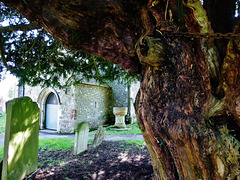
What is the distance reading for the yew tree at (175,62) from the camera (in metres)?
1.50

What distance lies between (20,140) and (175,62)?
4.00 m

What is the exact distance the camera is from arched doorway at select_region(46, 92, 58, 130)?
12.8m

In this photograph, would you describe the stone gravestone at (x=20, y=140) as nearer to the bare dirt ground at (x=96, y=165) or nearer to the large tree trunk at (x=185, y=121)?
the bare dirt ground at (x=96, y=165)

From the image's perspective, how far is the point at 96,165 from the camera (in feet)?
16.4

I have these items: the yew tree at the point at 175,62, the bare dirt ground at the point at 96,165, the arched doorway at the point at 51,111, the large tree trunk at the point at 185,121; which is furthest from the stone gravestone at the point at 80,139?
the arched doorway at the point at 51,111

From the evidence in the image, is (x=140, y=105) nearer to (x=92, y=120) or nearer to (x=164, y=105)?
(x=164, y=105)

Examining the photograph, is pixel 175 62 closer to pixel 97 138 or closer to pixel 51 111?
pixel 97 138

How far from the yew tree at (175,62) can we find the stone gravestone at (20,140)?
2446mm

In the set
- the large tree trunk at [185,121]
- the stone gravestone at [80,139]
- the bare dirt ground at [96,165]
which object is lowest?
the bare dirt ground at [96,165]

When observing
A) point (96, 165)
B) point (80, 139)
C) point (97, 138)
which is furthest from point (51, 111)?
point (96, 165)

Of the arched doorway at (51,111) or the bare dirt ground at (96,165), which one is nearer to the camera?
the bare dirt ground at (96,165)

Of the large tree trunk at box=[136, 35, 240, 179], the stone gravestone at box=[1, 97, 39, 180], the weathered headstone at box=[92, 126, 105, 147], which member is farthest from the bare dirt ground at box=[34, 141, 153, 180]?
the large tree trunk at box=[136, 35, 240, 179]

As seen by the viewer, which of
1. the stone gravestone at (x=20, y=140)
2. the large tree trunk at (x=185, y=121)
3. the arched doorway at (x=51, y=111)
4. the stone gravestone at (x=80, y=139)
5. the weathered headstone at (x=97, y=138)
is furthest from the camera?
the arched doorway at (x=51, y=111)

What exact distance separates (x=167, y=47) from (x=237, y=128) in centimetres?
109
